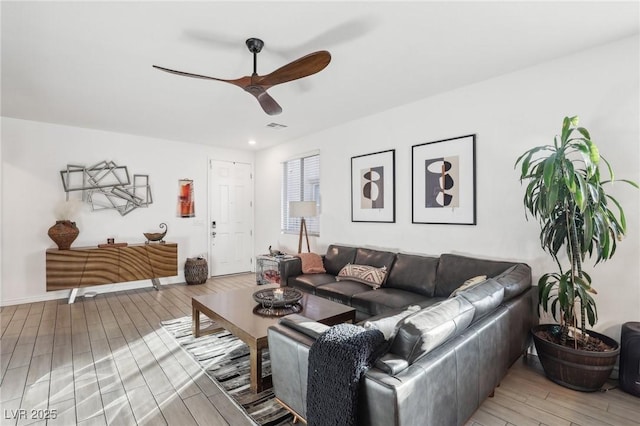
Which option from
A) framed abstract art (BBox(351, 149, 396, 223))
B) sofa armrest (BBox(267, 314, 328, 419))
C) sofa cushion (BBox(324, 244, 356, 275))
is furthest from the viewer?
sofa cushion (BBox(324, 244, 356, 275))

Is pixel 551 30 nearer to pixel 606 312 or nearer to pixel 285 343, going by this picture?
pixel 606 312

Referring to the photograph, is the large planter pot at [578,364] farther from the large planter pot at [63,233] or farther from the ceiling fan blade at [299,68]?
the large planter pot at [63,233]

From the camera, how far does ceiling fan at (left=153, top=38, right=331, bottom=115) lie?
2109 mm

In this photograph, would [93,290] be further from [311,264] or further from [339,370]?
[339,370]

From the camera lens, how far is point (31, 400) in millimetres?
2137

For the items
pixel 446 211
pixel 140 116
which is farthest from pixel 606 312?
pixel 140 116

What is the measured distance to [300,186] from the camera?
5539 mm

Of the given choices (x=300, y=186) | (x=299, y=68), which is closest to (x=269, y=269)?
(x=300, y=186)

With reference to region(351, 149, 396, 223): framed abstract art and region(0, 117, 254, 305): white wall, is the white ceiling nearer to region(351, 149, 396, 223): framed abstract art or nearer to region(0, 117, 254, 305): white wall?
region(351, 149, 396, 223): framed abstract art

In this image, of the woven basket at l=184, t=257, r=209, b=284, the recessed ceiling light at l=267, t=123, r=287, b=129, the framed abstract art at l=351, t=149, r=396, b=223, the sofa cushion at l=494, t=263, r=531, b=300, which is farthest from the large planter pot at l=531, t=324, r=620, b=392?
the woven basket at l=184, t=257, r=209, b=284

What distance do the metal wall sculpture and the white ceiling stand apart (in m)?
1.18

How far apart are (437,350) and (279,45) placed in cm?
240

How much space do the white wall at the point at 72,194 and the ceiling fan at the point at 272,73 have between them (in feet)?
11.5

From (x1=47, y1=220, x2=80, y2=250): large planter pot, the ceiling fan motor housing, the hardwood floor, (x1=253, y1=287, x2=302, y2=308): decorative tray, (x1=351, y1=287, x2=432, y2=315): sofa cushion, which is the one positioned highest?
the ceiling fan motor housing
